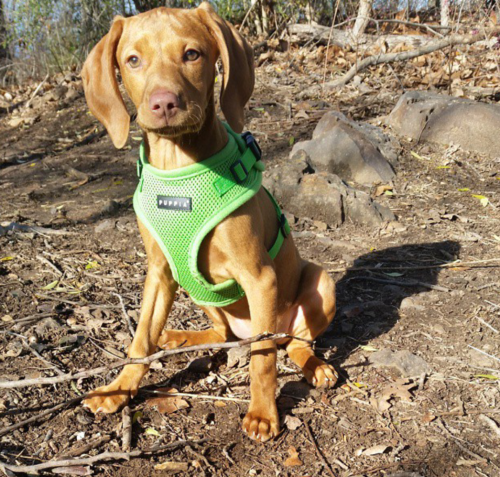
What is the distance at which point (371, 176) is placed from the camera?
609cm

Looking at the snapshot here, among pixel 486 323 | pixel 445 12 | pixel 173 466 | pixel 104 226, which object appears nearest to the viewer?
pixel 173 466

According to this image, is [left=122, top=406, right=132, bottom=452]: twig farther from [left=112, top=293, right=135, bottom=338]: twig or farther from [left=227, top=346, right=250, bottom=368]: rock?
[left=112, top=293, right=135, bottom=338]: twig

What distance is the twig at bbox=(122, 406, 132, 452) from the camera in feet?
8.83

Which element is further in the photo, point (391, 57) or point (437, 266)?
point (391, 57)

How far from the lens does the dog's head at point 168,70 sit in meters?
2.53

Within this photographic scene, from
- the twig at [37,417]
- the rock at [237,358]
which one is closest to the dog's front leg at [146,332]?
the twig at [37,417]

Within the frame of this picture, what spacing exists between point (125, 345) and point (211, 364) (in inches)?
21.9

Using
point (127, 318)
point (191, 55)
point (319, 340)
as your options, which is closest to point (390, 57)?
point (319, 340)

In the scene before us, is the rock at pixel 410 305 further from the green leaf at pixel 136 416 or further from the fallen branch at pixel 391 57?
the fallen branch at pixel 391 57

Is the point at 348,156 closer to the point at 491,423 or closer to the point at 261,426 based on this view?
the point at 491,423

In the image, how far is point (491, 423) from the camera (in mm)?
2803

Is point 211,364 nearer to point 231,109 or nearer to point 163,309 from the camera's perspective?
point 163,309

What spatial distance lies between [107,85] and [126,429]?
5.24 feet

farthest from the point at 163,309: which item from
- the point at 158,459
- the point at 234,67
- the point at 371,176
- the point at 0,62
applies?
the point at 0,62
